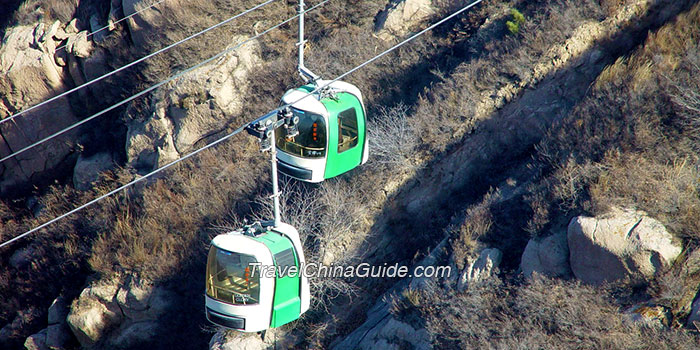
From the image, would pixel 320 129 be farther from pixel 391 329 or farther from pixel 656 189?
pixel 656 189

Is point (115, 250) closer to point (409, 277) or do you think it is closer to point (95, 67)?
point (95, 67)

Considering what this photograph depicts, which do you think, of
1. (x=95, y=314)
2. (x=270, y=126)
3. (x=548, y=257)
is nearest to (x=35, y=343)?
(x=95, y=314)

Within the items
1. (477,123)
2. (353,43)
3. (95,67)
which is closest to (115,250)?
(95,67)

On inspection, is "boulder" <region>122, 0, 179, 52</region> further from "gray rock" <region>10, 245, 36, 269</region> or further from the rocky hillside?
"gray rock" <region>10, 245, 36, 269</region>

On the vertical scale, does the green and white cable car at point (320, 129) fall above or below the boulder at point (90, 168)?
above

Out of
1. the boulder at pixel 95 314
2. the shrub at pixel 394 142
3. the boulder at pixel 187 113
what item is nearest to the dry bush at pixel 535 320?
the shrub at pixel 394 142

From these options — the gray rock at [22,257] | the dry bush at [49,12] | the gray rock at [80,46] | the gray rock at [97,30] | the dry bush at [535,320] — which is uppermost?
the dry bush at [49,12]

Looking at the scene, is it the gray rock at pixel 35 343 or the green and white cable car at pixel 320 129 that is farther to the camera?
the gray rock at pixel 35 343

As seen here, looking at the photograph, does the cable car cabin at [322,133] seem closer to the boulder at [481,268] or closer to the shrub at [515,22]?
the boulder at [481,268]
